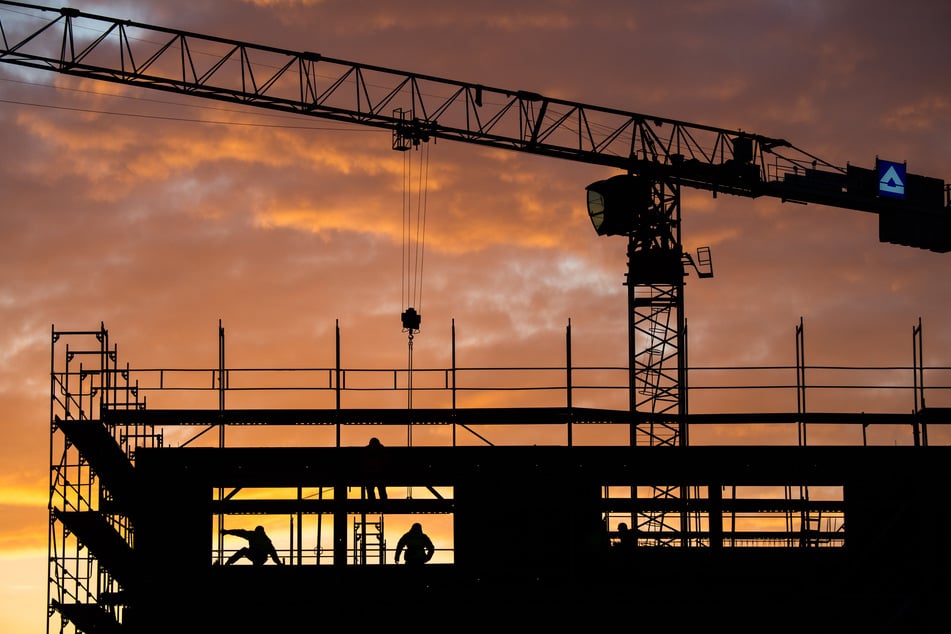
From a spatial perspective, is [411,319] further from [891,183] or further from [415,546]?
[891,183]

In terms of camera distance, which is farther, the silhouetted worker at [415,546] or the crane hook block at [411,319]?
the crane hook block at [411,319]

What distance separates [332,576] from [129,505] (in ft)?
14.8

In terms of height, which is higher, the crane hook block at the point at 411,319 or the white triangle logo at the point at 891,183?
the white triangle logo at the point at 891,183

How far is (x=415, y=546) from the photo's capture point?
108ft

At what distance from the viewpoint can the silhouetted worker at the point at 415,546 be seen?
32812 mm

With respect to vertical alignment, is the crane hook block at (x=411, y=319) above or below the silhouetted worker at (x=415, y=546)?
above

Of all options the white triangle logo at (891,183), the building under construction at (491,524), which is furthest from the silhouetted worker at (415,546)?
the white triangle logo at (891,183)

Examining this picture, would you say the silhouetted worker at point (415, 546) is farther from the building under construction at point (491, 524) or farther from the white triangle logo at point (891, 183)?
the white triangle logo at point (891, 183)

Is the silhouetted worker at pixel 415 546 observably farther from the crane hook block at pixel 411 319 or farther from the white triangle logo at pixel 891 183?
the white triangle logo at pixel 891 183

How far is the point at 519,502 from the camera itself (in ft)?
111

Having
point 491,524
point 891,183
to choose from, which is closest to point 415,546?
point 491,524

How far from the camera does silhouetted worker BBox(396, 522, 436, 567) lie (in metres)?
32.8

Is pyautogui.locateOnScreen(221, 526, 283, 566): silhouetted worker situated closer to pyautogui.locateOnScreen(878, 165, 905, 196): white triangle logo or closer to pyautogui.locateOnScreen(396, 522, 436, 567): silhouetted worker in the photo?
pyautogui.locateOnScreen(396, 522, 436, 567): silhouetted worker

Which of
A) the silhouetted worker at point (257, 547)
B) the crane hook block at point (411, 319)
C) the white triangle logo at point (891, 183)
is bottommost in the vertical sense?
the silhouetted worker at point (257, 547)
